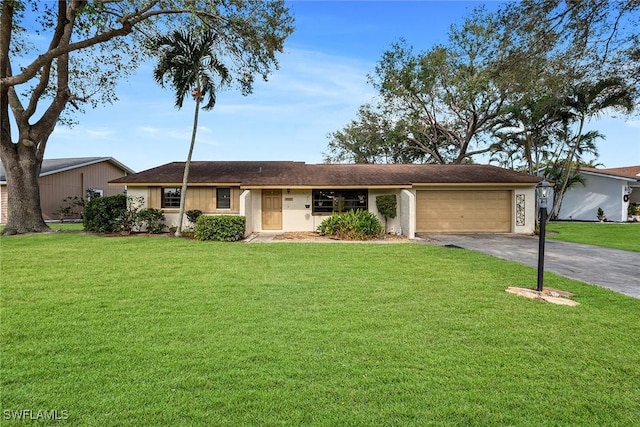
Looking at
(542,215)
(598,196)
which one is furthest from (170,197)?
(598,196)

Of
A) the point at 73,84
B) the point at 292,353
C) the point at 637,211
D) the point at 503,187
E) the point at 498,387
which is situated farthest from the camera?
the point at 637,211

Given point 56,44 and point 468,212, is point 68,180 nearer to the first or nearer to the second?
point 56,44

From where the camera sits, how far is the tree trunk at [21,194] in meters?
14.0

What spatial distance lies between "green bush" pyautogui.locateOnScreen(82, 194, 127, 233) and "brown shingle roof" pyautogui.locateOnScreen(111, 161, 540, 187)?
3.94 feet

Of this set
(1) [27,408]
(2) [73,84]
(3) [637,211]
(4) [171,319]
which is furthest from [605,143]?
(2) [73,84]

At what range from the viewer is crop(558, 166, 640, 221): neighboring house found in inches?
934

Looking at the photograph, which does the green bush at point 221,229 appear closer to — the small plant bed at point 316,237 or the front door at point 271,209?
the small plant bed at point 316,237

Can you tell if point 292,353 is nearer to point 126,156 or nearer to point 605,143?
point 605,143

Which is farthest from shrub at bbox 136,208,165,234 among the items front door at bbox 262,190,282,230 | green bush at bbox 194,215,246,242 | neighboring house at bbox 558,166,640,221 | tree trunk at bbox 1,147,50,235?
neighboring house at bbox 558,166,640,221

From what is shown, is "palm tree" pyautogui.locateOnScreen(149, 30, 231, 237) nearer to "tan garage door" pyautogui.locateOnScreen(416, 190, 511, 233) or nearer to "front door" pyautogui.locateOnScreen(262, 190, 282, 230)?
"front door" pyautogui.locateOnScreen(262, 190, 282, 230)

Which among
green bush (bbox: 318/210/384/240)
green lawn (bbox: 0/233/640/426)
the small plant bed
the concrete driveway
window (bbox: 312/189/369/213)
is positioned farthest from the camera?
window (bbox: 312/189/369/213)

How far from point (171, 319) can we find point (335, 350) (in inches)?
88.4

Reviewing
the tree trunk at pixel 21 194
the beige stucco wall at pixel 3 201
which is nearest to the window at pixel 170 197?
the tree trunk at pixel 21 194

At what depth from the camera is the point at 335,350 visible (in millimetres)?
3488
